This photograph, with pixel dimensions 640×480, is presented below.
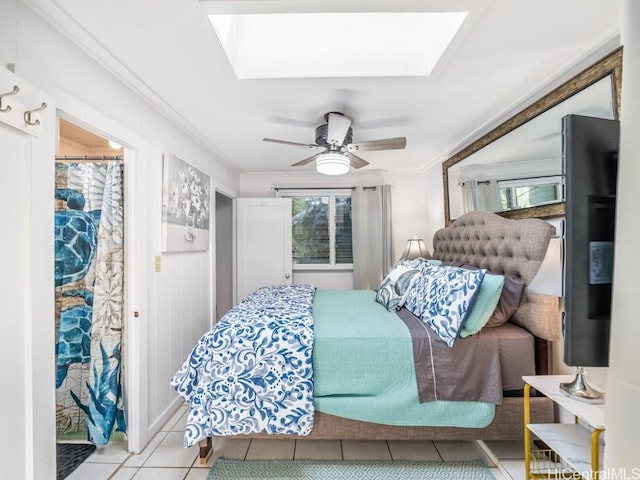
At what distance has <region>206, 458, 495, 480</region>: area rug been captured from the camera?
1745mm

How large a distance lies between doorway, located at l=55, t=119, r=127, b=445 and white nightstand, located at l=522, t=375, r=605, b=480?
250 centimetres

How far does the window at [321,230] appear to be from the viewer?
4.59 metres

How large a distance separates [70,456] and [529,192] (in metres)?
3.57

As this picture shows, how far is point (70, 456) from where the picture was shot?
1.97m

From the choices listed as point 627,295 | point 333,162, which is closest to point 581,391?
point 627,295

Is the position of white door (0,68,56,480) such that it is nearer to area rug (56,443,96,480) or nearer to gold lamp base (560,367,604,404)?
area rug (56,443,96,480)

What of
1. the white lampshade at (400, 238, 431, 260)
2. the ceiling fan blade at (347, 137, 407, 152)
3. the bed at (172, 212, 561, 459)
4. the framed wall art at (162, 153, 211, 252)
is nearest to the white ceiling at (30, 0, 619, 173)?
the ceiling fan blade at (347, 137, 407, 152)

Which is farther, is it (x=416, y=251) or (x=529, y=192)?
(x=416, y=251)

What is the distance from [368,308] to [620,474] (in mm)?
2253

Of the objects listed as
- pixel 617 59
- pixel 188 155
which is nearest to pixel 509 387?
pixel 617 59

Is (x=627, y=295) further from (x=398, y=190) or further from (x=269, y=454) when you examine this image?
(x=398, y=190)

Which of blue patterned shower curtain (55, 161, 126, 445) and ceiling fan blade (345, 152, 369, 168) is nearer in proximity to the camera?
blue patterned shower curtain (55, 161, 126, 445)

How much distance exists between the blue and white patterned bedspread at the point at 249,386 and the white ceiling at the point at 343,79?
5.35 ft

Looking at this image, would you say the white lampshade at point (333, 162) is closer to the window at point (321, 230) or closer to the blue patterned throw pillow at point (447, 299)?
the blue patterned throw pillow at point (447, 299)
